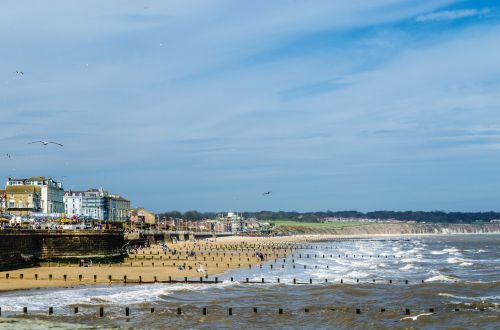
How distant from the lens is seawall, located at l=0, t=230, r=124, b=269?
2908 inches

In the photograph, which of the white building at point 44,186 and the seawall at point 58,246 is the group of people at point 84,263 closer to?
the seawall at point 58,246

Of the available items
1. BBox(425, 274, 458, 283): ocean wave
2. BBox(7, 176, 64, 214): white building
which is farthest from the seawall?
BBox(7, 176, 64, 214): white building

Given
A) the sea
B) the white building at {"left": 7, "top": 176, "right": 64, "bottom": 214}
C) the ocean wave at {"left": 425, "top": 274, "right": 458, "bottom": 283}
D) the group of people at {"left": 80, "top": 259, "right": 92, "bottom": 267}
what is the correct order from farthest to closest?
the white building at {"left": 7, "top": 176, "right": 64, "bottom": 214} → the group of people at {"left": 80, "top": 259, "right": 92, "bottom": 267} → the ocean wave at {"left": 425, "top": 274, "right": 458, "bottom": 283} → the sea

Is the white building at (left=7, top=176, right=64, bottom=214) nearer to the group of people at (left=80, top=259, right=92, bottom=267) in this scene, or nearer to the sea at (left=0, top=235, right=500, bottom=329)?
the group of people at (left=80, top=259, right=92, bottom=267)

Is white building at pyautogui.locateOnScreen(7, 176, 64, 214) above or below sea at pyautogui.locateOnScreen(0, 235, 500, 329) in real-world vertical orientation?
above

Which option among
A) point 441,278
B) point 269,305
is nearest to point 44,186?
point 441,278

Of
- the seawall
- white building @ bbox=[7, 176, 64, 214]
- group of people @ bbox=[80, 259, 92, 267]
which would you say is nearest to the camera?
the seawall

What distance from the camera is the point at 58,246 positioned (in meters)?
80.2

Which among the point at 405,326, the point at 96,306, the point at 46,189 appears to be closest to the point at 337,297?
the point at 405,326

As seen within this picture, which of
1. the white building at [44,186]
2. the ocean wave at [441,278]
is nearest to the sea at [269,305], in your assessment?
the ocean wave at [441,278]

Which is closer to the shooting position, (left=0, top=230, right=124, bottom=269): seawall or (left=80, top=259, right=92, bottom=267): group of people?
(left=0, top=230, right=124, bottom=269): seawall

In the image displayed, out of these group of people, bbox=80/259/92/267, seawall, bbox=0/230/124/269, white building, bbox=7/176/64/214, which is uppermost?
white building, bbox=7/176/64/214

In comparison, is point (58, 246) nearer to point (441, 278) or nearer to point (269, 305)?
point (269, 305)

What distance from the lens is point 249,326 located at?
39469mm
